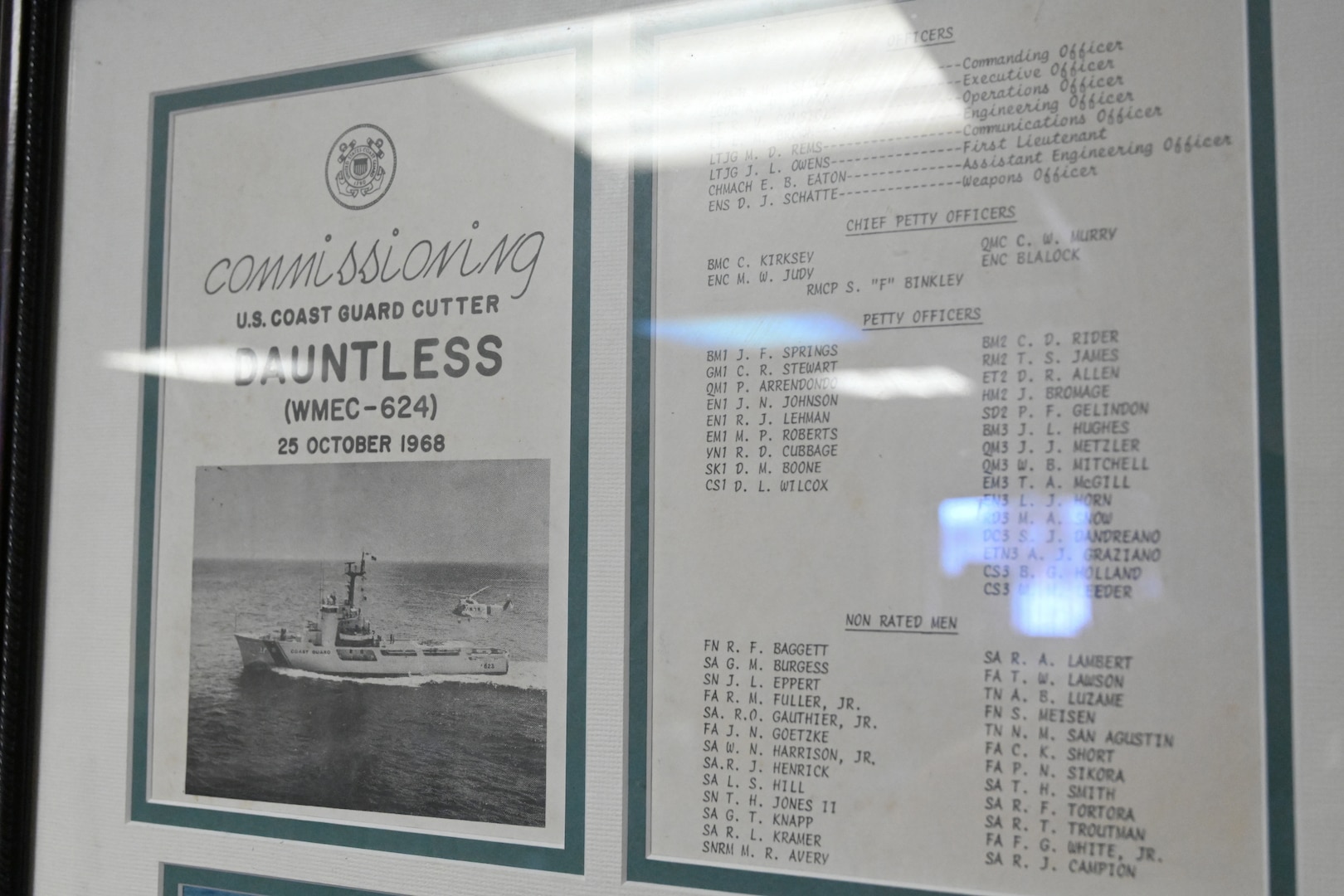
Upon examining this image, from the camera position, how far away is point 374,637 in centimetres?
162

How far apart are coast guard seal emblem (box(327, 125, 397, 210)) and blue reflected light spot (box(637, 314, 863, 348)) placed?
0.51m

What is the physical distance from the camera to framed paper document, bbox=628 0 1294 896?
4.20 feet

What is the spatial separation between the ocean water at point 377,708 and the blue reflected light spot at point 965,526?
1.92 feet

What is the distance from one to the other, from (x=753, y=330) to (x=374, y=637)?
0.76 meters

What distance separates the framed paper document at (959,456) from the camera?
1279 mm

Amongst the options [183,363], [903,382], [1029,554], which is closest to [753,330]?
[903,382]

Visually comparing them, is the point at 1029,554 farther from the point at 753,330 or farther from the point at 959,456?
the point at 753,330

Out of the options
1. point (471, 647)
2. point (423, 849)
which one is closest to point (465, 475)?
point (471, 647)

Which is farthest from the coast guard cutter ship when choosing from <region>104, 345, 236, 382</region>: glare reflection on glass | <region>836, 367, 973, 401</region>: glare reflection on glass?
<region>836, 367, 973, 401</region>: glare reflection on glass

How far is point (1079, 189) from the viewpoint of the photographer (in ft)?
4.43

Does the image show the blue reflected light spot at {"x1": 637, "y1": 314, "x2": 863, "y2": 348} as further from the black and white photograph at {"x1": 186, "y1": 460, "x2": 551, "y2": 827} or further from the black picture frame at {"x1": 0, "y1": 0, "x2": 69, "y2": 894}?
the black picture frame at {"x1": 0, "y1": 0, "x2": 69, "y2": 894}

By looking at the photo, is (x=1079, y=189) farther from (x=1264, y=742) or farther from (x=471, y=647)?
(x=471, y=647)

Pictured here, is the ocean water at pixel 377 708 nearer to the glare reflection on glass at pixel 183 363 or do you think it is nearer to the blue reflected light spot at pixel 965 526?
the glare reflection on glass at pixel 183 363

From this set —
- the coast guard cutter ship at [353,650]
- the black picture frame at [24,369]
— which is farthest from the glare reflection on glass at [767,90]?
the black picture frame at [24,369]
